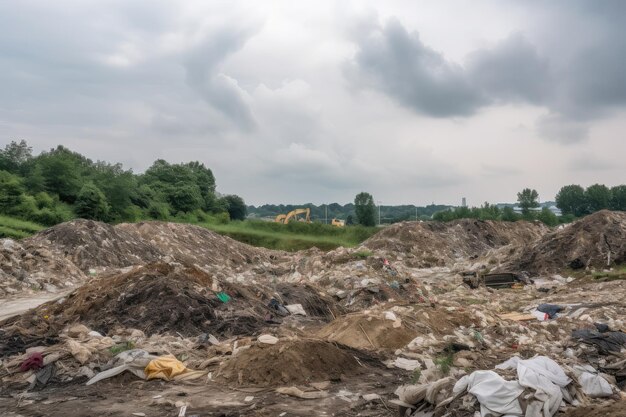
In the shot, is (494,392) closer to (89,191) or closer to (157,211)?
(89,191)

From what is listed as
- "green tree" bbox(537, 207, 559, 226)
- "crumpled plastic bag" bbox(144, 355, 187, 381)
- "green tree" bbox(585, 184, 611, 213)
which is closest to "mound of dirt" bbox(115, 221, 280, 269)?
"crumpled plastic bag" bbox(144, 355, 187, 381)

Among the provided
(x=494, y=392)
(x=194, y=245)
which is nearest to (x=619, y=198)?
(x=194, y=245)

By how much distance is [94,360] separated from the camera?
7.61m

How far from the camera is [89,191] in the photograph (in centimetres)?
3266

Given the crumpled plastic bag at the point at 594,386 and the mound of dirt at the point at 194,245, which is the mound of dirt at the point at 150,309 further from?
the mound of dirt at the point at 194,245

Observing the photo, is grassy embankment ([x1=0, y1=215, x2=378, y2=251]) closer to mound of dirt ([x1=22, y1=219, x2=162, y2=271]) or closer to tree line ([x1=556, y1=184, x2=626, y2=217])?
mound of dirt ([x1=22, y1=219, x2=162, y2=271])

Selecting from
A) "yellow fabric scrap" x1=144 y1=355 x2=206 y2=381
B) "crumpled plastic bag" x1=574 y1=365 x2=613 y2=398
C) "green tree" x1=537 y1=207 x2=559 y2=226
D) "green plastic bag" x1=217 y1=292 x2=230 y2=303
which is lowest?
"yellow fabric scrap" x1=144 y1=355 x2=206 y2=381

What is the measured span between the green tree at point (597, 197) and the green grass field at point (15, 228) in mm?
51408

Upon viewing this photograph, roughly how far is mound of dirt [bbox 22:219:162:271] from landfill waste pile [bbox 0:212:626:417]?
7.43ft

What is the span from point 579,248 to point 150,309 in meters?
17.1

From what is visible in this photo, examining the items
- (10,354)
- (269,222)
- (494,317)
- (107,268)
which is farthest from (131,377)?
(269,222)

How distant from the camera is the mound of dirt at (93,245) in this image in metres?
20.6

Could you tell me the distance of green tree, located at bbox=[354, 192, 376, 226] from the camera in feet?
166

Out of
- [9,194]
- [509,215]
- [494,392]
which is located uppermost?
[9,194]
